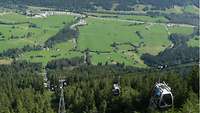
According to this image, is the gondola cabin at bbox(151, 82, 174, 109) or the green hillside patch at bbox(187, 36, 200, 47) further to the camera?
the green hillside patch at bbox(187, 36, 200, 47)

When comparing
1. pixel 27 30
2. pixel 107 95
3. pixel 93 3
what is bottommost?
pixel 27 30

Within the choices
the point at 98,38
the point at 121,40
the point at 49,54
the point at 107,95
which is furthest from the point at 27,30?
the point at 107,95

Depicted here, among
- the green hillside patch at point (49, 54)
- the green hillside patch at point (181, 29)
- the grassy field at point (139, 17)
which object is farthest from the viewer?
the grassy field at point (139, 17)

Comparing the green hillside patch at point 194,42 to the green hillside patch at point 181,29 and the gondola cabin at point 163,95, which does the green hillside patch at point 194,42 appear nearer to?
the green hillside patch at point 181,29

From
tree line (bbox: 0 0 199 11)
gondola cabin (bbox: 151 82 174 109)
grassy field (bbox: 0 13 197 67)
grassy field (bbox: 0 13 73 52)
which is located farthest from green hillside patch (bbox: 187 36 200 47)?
gondola cabin (bbox: 151 82 174 109)

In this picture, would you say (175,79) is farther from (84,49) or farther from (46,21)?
(46,21)

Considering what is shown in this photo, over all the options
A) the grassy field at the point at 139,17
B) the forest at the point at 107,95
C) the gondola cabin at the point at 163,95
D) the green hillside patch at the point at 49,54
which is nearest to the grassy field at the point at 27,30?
the green hillside patch at the point at 49,54

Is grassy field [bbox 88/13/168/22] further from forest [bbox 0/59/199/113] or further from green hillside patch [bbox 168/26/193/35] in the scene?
forest [bbox 0/59/199/113]

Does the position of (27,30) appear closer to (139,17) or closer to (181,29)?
(139,17)

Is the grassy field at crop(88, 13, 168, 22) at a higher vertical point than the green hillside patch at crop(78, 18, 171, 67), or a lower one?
higher
